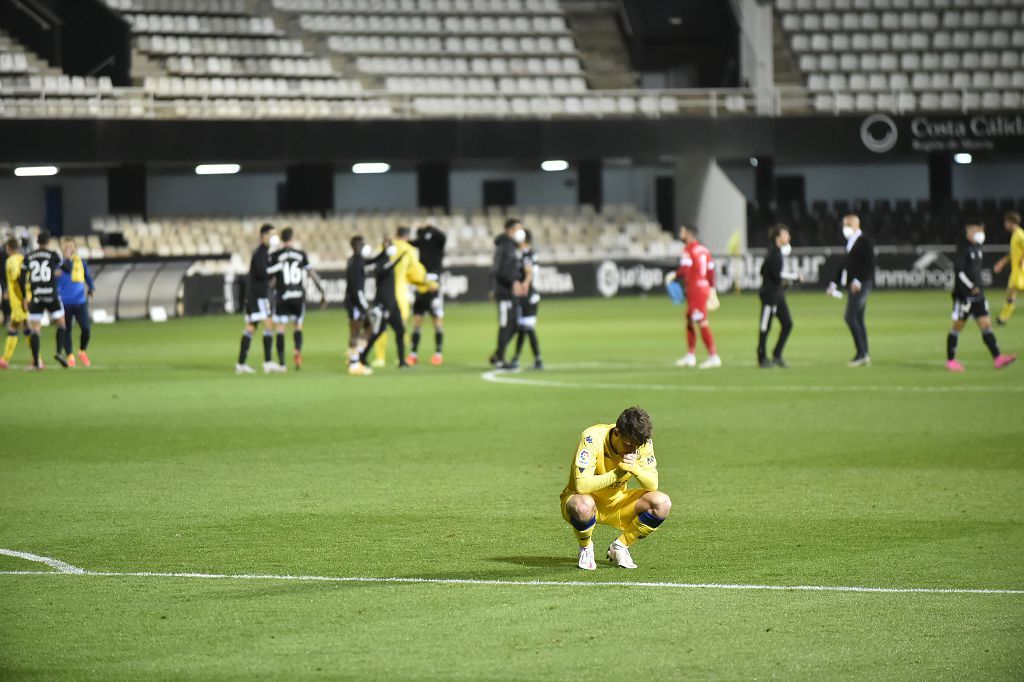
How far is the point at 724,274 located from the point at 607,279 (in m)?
3.79

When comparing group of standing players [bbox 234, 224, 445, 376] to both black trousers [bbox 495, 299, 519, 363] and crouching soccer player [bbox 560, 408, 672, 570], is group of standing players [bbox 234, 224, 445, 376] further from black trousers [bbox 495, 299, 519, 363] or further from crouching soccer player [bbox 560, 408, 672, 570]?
crouching soccer player [bbox 560, 408, 672, 570]

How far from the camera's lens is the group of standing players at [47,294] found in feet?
74.5

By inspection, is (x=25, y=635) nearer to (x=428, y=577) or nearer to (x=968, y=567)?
(x=428, y=577)

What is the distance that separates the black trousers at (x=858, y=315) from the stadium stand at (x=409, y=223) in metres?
19.2

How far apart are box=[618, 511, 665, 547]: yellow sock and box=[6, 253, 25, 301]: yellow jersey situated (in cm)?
1662

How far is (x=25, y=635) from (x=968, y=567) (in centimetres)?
508

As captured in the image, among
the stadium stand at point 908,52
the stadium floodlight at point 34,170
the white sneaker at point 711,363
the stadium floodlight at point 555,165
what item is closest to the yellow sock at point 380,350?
the white sneaker at point 711,363

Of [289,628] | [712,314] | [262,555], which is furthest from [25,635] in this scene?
[712,314]

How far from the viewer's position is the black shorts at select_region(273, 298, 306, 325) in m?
22.5

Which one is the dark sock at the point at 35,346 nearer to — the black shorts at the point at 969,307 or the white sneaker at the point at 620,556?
the black shorts at the point at 969,307

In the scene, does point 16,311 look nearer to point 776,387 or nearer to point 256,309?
point 256,309

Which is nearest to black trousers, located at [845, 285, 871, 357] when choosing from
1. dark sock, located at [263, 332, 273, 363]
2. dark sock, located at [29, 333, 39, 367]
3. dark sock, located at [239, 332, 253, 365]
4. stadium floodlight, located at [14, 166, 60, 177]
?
dark sock, located at [263, 332, 273, 363]

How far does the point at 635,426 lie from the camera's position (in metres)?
8.09

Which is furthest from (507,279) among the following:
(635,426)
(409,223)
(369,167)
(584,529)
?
(369,167)
